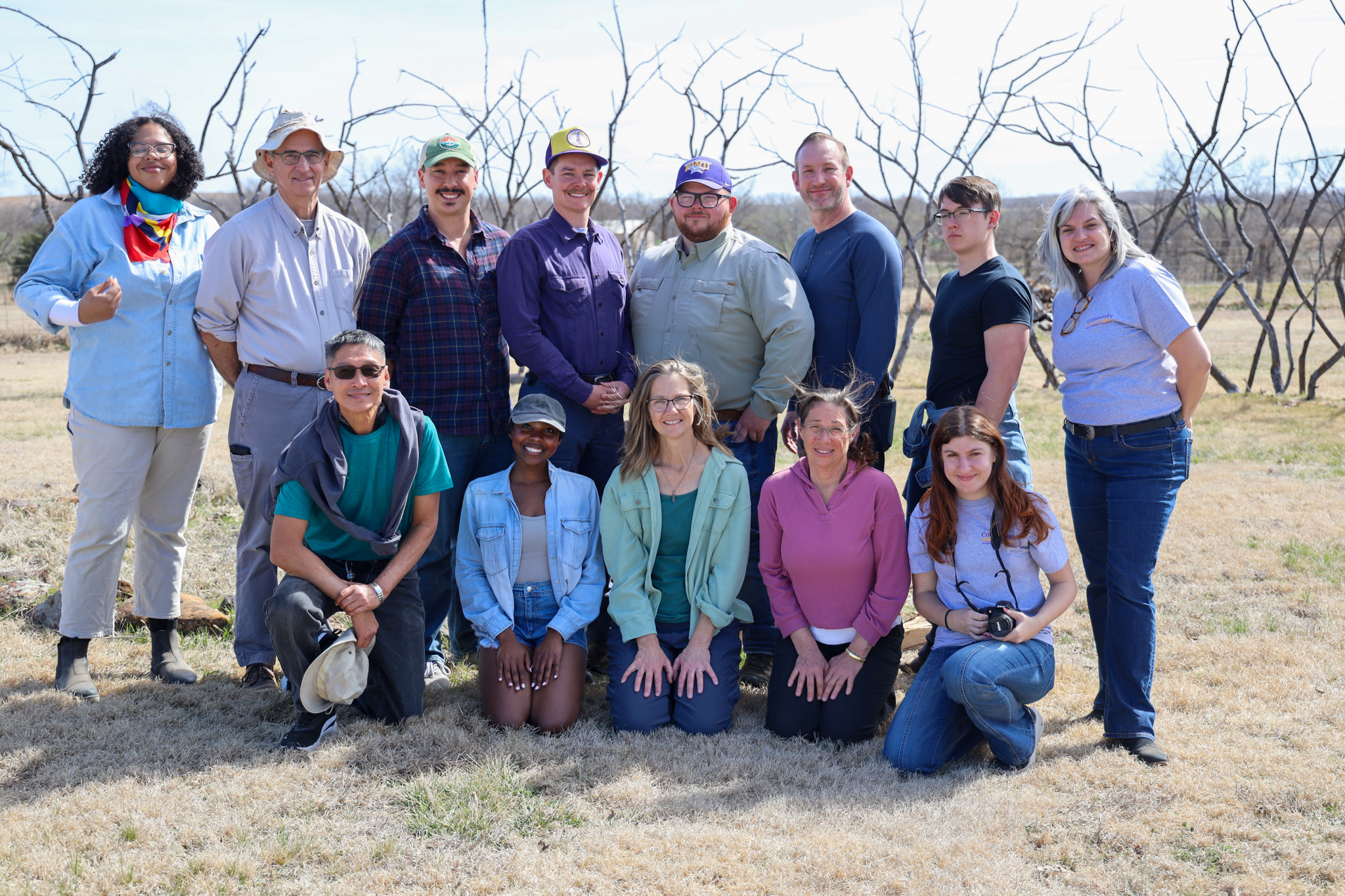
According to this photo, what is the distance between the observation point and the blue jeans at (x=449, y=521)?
4012 mm

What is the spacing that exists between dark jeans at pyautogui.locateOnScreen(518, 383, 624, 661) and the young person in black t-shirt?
1.00m

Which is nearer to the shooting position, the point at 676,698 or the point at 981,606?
the point at 981,606

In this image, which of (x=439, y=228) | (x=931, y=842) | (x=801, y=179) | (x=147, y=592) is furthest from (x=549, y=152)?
(x=931, y=842)

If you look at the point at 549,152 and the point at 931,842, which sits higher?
the point at 549,152

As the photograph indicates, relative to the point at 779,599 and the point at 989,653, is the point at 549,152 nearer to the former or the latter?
the point at 779,599

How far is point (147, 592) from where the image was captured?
4008 mm

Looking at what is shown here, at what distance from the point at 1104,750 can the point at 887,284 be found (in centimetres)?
186

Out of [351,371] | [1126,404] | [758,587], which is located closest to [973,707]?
[1126,404]

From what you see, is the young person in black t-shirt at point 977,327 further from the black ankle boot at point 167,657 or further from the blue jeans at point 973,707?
the black ankle boot at point 167,657

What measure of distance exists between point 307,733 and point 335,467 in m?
0.91

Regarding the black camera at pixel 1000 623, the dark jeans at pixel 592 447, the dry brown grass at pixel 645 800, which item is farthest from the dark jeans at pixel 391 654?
the black camera at pixel 1000 623

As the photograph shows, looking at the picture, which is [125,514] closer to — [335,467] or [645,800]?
Result: [335,467]

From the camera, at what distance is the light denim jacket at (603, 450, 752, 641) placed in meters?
3.63

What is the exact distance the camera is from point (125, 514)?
381 centimetres
